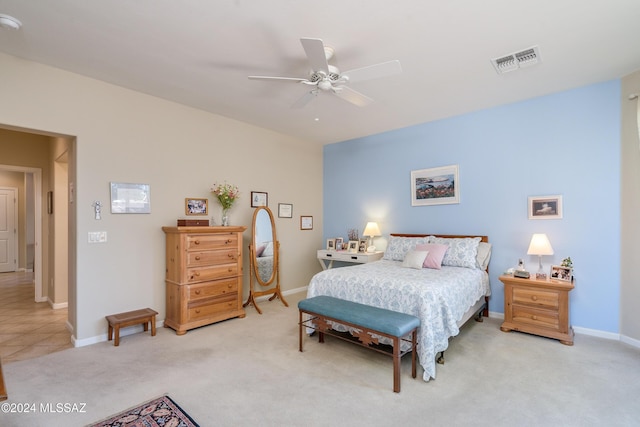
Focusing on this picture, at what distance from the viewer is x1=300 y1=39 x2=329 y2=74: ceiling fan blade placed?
2.13m

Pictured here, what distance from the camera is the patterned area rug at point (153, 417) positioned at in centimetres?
202

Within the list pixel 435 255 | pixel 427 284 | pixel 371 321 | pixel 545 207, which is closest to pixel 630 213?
pixel 545 207

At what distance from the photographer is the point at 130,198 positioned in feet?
12.1

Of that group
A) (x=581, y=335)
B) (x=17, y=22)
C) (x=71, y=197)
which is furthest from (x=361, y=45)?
(x=581, y=335)

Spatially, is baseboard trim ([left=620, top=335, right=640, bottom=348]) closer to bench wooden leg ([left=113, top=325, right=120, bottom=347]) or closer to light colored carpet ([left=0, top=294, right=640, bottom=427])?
light colored carpet ([left=0, top=294, right=640, bottom=427])

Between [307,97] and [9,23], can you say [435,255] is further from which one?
[9,23]

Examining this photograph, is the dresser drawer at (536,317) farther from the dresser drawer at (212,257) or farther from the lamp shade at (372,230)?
the dresser drawer at (212,257)

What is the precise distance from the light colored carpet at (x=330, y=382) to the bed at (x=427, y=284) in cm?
35

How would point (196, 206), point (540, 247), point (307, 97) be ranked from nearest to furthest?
point (307, 97), point (540, 247), point (196, 206)

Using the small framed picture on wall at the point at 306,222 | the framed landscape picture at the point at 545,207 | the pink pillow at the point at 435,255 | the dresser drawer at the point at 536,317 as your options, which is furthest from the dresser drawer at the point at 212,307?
the framed landscape picture at the point at 545,207

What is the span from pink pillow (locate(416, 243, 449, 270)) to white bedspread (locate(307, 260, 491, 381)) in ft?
0.32

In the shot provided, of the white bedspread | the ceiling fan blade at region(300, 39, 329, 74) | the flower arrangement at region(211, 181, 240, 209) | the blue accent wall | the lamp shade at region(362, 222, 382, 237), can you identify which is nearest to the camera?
the ceiling fan blade at region(300, 39, 329, 74)

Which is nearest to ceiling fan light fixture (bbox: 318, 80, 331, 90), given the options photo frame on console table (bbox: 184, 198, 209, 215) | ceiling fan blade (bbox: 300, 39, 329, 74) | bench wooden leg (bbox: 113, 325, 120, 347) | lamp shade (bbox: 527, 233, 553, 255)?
ceiling fan blade (bbox: 300, 39, 329, 74)

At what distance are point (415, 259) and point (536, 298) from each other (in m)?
1.38
